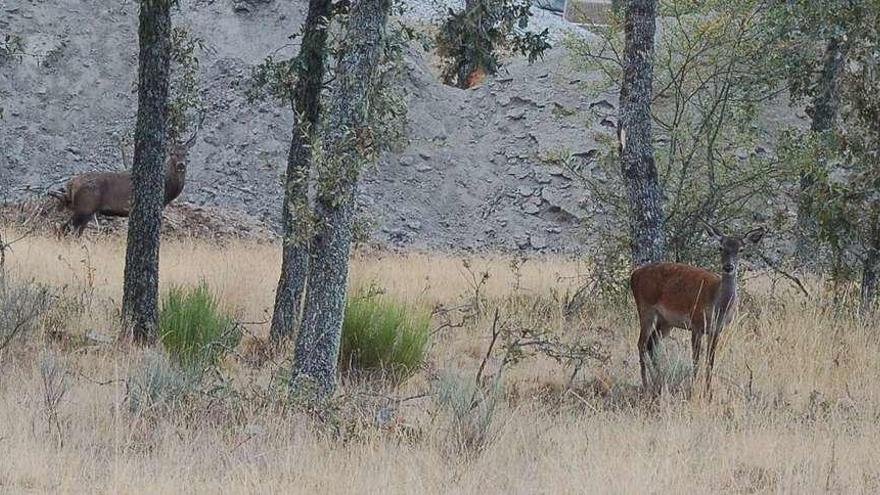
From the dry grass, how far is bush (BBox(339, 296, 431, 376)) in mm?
304

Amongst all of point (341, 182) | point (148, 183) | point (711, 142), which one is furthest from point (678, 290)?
point (148, 183)

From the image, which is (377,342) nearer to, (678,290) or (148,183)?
(678,290)

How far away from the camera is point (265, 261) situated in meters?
18.6

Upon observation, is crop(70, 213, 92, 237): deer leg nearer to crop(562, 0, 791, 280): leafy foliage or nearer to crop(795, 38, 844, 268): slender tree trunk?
crop(562, 0, 791, 280): leafy foliage

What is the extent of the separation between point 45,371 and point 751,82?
957 cm

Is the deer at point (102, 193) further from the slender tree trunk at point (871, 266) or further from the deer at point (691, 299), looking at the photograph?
the slender tree trunk at point (871, 266)

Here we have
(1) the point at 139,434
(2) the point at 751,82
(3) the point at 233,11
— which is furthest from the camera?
(3) the point at 233,11

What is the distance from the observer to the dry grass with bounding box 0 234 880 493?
23.4 feet

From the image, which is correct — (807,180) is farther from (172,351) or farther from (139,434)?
(139,434)

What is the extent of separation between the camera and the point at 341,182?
8211mm

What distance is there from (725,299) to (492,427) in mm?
3167

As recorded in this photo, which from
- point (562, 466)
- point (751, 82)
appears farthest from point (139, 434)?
point (751, 82)

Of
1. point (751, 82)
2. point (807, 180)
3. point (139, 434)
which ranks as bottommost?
point (139, 434)

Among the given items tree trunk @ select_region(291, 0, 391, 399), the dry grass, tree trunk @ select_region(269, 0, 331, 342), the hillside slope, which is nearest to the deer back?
the dry grass
